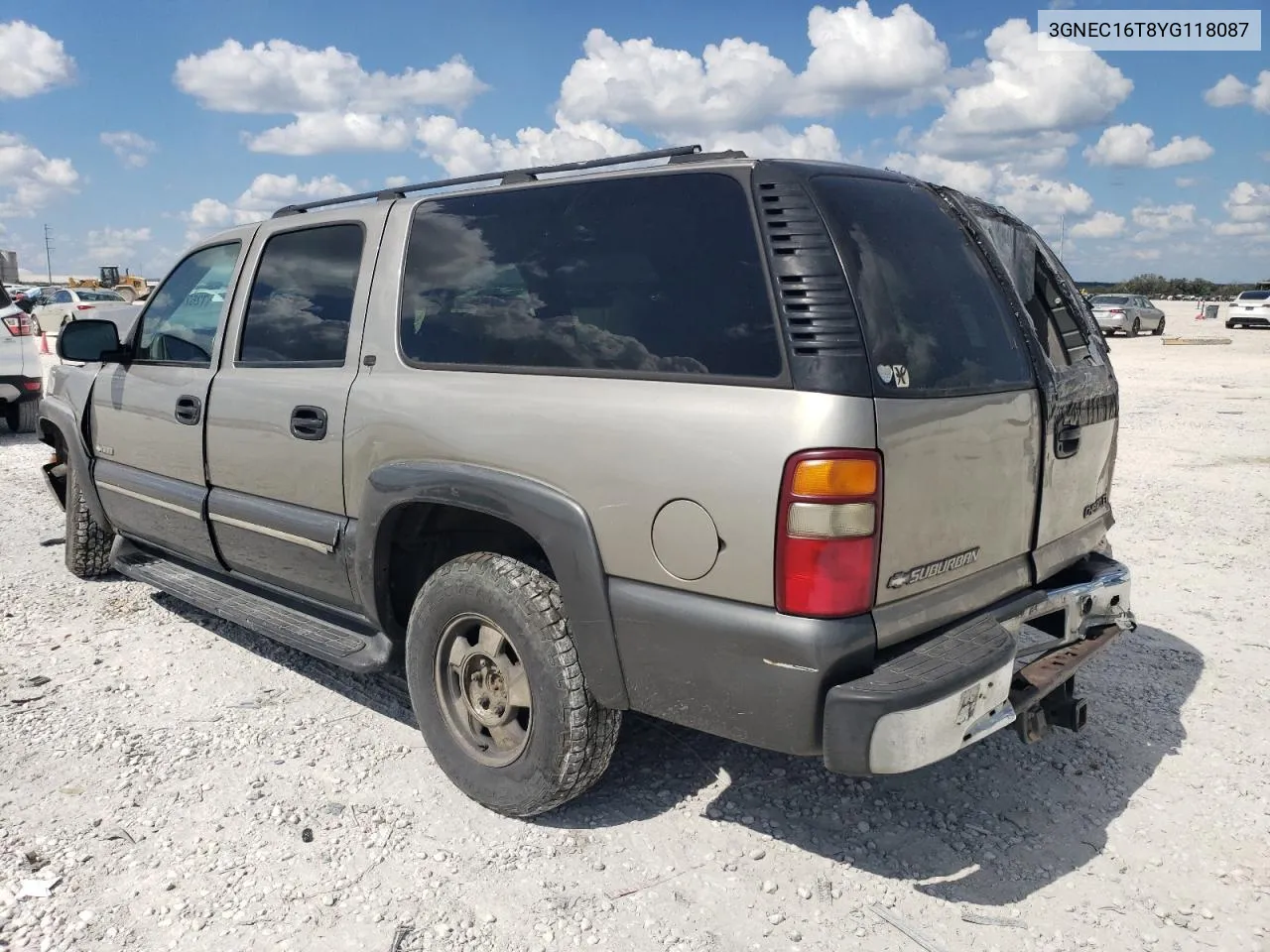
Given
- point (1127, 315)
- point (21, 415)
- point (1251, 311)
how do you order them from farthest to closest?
point (1251, 311) → point (1127, 315) → point (21, 415)

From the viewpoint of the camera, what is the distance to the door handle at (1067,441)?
3057mm

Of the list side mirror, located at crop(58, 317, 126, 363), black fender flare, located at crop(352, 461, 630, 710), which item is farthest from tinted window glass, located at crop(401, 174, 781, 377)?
side mirror, located at crop(58, 317, 126, 363)

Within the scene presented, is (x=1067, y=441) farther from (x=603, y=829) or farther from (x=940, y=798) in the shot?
(x=603, y=829)

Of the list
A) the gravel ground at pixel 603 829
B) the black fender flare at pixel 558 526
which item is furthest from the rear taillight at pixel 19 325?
the black fender flare at pixel 558 526

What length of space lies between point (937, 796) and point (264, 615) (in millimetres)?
2652

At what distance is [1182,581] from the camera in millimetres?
5457

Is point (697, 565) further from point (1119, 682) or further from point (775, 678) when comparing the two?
point (1119, 682)

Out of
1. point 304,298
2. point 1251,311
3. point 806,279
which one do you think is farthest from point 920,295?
point 1251,311

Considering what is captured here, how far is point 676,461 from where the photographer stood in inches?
98.3

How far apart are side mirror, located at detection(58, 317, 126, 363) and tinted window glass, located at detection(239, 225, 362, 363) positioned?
105cm

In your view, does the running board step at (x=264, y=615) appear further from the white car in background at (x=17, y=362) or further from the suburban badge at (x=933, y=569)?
the white car in background at (x=17, y=362)

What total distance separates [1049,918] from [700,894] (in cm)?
96

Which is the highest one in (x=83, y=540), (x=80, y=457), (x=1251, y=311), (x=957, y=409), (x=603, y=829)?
(x=1251, y=311)

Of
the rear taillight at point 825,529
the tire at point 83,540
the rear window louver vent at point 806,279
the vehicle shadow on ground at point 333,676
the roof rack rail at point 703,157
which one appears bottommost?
the vehicle shadow on ground at point 333,676
